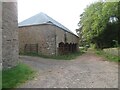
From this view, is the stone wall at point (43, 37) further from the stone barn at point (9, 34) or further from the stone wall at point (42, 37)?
the stone barn at point (9, 34)

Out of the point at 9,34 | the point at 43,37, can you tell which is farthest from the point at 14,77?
→ the point at 43,37

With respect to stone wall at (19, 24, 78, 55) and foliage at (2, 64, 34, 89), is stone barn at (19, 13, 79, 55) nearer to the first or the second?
stone wall at (19, 24, 78, 55)

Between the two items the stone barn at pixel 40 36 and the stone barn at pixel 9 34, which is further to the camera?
the stone barn at pixel 40 36

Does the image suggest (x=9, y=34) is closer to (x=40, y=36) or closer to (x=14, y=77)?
(x=14, y=77)

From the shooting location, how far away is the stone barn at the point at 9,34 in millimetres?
10398

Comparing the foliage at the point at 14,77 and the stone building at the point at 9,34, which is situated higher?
the stone building at the point at 9,34

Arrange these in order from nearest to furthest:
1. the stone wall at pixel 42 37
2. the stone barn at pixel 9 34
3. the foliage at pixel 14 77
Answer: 1. the foliage at pixel 14 77
2. the stone barn at pixel 9 34
3. the stone wall at pixel 42 37

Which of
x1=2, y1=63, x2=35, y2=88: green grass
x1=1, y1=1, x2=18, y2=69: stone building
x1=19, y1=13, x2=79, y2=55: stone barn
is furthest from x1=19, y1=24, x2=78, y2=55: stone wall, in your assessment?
x1=2, y1=63, x2=35, y2=88: green grass

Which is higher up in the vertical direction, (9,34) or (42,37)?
(42,37)

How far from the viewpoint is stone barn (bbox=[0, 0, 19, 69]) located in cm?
1040

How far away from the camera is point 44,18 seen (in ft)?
82.9

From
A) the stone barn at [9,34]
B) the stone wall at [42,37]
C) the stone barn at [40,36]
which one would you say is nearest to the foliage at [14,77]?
the stone barn at [9,34]

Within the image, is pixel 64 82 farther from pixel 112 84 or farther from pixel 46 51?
pixel 46 51

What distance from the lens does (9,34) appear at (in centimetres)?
1115
